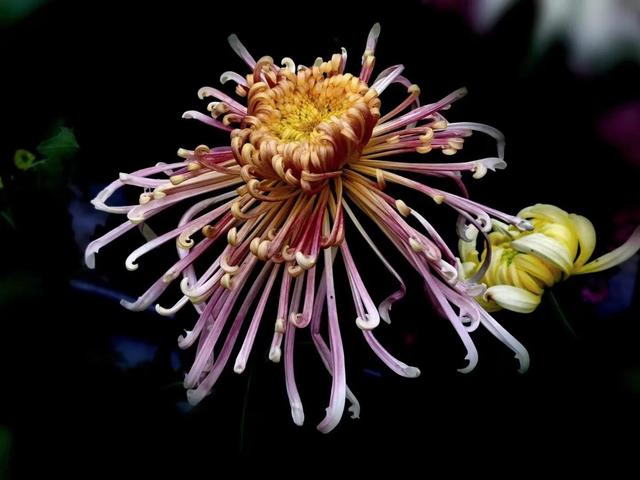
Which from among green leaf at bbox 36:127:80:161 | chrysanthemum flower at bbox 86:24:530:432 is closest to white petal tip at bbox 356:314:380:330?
chrysanthemum flower at bbox 86:24:530:432

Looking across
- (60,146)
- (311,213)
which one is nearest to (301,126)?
(311,213)

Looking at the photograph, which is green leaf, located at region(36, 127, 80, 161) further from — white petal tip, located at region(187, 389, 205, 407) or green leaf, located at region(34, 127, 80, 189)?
white petal tip, located at region(187, 389, 205, 407)

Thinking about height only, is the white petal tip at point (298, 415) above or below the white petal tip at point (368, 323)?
below

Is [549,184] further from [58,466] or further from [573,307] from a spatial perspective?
[58,466]

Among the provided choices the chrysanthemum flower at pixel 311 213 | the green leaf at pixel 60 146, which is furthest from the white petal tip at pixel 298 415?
the green leaf at pixel 60 146

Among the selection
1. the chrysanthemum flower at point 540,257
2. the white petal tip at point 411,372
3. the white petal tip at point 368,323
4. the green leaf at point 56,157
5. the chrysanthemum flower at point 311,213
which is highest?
the green leaf at point 56,157

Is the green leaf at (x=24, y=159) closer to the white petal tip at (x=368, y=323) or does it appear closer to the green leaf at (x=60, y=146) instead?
the green leaf at (x=60, y=146)

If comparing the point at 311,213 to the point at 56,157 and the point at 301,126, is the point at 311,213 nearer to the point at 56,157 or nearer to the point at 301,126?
the point at 301,126

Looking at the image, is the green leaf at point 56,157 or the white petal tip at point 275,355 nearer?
the white petal tip at point 275,355
